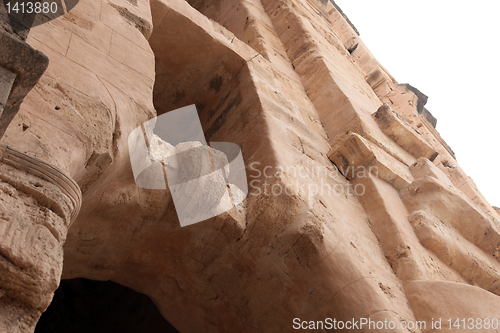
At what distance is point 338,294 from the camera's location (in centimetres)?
253

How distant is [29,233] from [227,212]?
1.49 metres

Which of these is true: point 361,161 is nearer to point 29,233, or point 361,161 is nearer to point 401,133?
point 401,133

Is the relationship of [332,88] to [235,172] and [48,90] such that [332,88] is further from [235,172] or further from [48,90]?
[48,90]

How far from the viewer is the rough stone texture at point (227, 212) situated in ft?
5.58

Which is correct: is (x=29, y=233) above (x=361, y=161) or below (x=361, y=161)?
below

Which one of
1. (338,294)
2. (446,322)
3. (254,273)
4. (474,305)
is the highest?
(474,305)

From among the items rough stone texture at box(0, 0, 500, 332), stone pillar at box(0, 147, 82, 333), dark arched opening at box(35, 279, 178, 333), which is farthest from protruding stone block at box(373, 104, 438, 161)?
stone pillar at box(0, 147, 82, 333)

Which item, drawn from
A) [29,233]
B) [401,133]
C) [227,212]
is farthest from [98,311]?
[401,133]

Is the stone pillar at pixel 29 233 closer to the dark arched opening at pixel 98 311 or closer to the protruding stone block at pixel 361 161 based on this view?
the protruding stone block at pixel 361 161

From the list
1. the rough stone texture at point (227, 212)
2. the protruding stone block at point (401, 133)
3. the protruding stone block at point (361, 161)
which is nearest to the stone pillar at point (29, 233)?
the rough stone texture at point (227, 212)

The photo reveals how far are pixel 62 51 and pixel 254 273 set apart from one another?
1.89 m

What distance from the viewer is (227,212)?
2729 mm

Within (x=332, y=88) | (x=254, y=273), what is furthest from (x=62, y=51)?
(x=332, y=88)

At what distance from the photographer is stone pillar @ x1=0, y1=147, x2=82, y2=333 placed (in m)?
1.29
